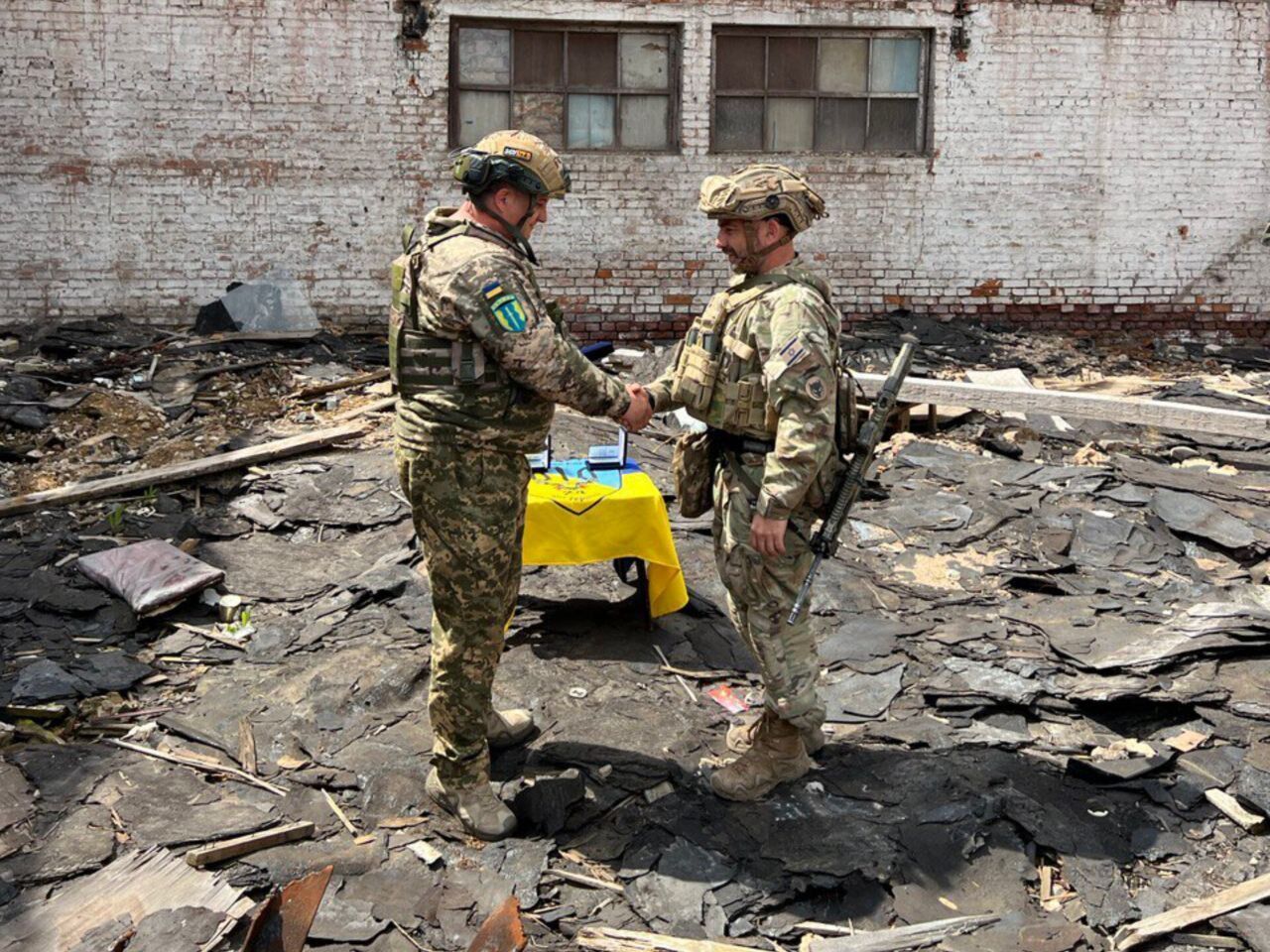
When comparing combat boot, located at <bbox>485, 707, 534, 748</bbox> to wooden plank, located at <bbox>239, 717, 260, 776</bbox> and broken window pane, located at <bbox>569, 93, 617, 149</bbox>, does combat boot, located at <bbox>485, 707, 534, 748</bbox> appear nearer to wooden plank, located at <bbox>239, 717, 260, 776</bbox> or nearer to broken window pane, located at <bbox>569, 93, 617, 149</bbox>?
wooden plank, located at <bbox>239, 717, 260, 776</bbox>

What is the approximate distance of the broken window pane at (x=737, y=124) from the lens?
11.1 m

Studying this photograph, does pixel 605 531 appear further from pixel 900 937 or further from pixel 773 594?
pixel 900 937

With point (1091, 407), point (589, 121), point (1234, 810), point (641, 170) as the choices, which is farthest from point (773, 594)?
point (589, 121)

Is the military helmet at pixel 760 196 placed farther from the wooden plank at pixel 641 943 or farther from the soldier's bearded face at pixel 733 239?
the wooden plank at pixel 641 943

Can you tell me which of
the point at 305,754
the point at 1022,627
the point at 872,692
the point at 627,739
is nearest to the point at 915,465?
the point at 1022,627

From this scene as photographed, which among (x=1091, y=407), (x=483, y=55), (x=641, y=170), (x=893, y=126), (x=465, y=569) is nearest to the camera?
(x=465, y=569)

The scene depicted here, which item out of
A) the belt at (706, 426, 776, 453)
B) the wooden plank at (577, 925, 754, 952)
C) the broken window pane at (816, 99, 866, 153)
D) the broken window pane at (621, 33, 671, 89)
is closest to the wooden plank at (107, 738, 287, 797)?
the wooden plank at (577, 925, 754, 952)

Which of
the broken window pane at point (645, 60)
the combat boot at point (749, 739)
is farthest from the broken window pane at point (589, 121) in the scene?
the combat boot at point (749, 739)

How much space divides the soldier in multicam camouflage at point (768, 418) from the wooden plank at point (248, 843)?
4.77 ft

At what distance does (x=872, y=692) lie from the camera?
5121 millimetres

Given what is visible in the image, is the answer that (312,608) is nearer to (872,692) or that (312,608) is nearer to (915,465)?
(872,692)

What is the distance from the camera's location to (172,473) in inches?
287

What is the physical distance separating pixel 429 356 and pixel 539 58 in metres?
7.74

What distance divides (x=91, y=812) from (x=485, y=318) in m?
2.20
